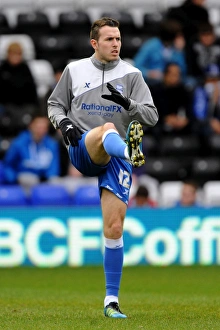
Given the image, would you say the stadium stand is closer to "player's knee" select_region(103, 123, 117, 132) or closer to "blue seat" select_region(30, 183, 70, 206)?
"blue seat" select_region(30, 183, 70, 206)

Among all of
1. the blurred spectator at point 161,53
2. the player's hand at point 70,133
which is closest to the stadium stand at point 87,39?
the blurred spectator at point 161,53

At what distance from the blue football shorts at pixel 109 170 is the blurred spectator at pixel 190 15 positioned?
9.85 meters

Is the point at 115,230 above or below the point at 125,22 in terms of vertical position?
below

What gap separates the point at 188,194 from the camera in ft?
44.9

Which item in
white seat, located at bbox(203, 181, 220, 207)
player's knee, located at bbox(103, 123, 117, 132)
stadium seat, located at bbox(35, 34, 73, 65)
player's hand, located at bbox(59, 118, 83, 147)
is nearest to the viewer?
player's knee, located at bbox(103, 123, 117, 132)

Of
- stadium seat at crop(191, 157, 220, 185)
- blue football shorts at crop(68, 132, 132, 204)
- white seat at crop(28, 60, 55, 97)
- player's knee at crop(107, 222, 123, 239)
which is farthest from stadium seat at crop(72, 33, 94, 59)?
player's knee at crop(107, 222, 123, 239)

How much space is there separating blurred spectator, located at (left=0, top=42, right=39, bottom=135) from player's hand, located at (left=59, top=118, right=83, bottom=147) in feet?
24.8

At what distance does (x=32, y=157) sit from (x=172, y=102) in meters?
3.05

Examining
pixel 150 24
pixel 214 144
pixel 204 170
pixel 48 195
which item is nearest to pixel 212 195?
pixel 204 170

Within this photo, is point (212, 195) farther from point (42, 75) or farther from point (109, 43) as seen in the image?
point (109, 43)

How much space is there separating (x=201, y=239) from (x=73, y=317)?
6019 millimetres

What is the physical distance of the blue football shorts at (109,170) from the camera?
762 cm

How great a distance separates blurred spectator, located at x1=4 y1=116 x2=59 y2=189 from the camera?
45.1 feet

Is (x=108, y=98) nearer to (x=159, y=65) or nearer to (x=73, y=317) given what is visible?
(x=73, y=317)
